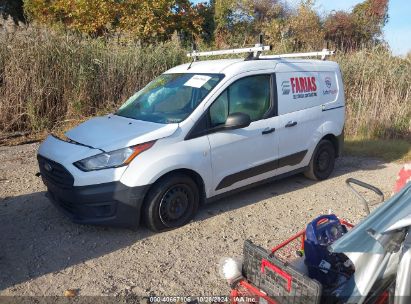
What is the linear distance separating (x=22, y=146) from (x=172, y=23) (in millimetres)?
8388

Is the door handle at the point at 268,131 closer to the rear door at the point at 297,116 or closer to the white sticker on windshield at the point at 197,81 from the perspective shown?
the rear door at the point at 297,116

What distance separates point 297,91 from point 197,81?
1.52m

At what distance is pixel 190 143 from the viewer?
441 centimetres

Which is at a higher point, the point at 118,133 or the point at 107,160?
the point at 118,133

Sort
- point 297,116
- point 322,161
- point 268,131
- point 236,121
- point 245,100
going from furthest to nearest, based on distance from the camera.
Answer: point 322,161, point 297,116, point 268,131, point 245,100, point 236,121

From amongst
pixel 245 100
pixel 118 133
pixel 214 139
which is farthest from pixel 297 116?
pixel 118 133

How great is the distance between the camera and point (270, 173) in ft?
17.6

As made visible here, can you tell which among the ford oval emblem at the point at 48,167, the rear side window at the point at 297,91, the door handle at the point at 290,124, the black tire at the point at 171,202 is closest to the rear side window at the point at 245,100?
the rear side window at the point at 297,91

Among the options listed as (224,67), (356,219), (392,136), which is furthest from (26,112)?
(392,136)

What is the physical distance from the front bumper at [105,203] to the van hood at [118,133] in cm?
44

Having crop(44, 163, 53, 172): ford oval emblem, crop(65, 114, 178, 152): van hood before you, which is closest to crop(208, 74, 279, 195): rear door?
crop(65, 114, 178, 152): van hood

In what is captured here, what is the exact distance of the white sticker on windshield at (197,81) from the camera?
4836 mm

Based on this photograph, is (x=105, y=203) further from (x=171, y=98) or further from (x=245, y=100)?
(x=245, y=100)

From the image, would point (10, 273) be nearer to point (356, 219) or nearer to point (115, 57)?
point (356, 219)
